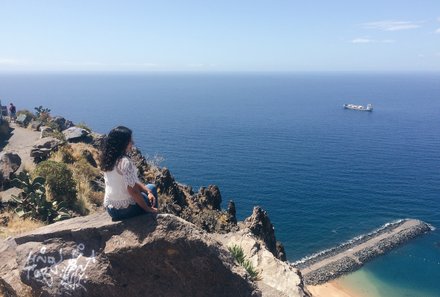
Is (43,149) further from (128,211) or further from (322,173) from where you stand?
(322,173)

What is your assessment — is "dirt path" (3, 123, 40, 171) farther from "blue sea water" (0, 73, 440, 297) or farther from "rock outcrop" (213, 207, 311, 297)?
"blue sea water" (0, 73, 440, 297)

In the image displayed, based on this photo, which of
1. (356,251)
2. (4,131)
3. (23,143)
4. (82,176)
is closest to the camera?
(82,176)

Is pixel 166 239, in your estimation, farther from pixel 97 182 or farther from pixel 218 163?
pixel 218 163

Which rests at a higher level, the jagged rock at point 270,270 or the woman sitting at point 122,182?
the woman sitting at point 122,182

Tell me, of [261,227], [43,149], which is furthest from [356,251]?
[43,149]

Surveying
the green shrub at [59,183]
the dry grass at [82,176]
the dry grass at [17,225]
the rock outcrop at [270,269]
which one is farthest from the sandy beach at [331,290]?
the dry grass at [17,225]

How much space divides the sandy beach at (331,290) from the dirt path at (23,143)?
37906 millimetres

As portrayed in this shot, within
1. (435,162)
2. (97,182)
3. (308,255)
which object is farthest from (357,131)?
(97,182)

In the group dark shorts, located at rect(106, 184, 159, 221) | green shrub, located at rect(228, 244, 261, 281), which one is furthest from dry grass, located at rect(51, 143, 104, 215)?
dark shorts, located at rect(106, 184, 159, 221)

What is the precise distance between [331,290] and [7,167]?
4345 centimetres

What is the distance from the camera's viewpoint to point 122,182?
9.05 metres

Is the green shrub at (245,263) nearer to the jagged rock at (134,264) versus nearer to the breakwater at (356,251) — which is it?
the jagged rock at (134,264)

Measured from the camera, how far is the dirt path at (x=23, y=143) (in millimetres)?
28641

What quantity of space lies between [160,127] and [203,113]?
4889 centimetres
